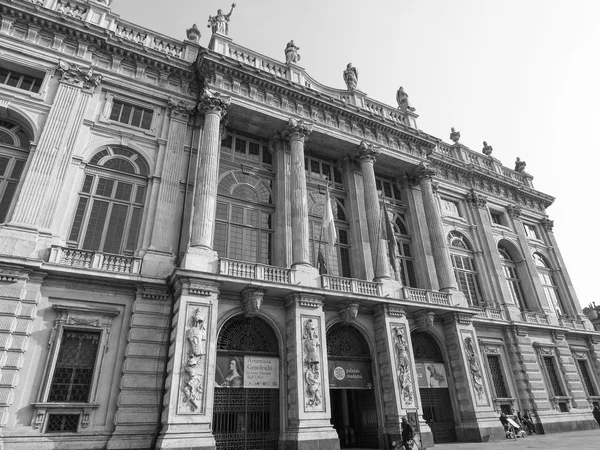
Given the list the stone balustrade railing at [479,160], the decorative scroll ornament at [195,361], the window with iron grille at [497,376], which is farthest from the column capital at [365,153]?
the window with iron grille at [497,376]

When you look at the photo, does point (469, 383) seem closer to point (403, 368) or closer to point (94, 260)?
point (403, 368)

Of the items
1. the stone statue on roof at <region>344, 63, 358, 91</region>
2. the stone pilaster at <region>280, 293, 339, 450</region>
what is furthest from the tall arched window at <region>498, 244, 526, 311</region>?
the stone pilaster at <region>280, 293, 339, 450</region>

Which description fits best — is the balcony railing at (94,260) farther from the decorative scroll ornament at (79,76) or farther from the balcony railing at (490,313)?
the balcony railing at (490,313)

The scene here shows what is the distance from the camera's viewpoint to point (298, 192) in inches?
836

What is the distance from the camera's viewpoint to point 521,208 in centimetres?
3538

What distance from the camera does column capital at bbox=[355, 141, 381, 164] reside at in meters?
25.1

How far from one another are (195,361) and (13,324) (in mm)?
6418

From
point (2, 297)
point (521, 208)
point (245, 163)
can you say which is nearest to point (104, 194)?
point (2, 297)

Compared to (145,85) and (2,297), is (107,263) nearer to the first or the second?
(2,297)

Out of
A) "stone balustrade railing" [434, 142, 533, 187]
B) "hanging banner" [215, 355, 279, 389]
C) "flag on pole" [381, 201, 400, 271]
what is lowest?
"hanging banner" [215, 355, 279, 389]

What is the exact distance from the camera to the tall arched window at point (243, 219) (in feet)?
65.9

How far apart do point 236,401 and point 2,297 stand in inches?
377

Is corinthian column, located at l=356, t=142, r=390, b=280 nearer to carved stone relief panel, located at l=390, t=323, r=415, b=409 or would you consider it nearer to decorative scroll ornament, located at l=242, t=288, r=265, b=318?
carved stone relief panel, located at l=390, t=323, r=415, b=409

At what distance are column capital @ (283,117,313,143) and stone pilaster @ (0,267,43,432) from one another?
47.2ft
